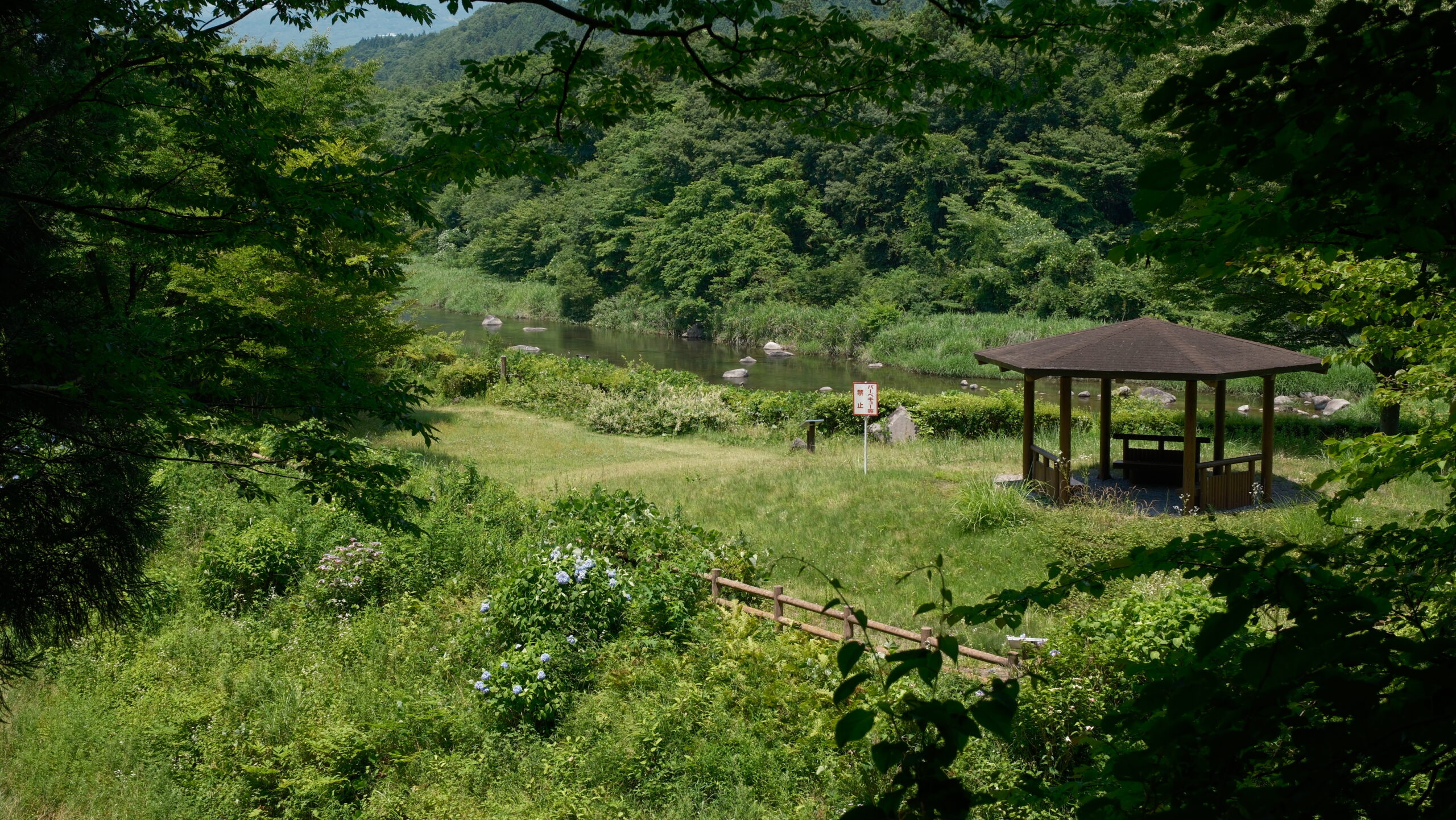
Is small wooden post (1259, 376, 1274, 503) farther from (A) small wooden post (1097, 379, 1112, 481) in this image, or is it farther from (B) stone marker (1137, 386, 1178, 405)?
(B) stone marker (1137, 386, 1178, 405)

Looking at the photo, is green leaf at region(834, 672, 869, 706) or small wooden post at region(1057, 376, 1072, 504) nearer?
green leaf at region(834, 672, 869, 706)

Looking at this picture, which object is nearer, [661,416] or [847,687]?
[847,687]

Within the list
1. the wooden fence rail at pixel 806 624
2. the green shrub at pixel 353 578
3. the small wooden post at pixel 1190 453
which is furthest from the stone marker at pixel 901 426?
the green shrub at pixel 353 578

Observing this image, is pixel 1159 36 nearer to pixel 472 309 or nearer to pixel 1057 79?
pixel 1057 79

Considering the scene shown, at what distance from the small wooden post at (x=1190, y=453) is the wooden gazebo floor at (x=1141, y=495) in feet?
0.68

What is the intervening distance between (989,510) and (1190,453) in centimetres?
269

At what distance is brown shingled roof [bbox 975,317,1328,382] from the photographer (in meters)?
11.6

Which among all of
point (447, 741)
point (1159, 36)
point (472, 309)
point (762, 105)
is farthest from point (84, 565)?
point (472, 309)

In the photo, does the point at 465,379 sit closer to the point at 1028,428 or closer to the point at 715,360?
the point at 715,360

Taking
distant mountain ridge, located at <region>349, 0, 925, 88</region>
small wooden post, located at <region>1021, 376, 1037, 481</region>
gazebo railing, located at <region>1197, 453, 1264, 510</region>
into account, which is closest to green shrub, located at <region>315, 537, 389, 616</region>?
small wooden post, located at <region>1021, 376, 1037, 481</region>

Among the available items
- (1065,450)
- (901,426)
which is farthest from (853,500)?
→ (901,426)

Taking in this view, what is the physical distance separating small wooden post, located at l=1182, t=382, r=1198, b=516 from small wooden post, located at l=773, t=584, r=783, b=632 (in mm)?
6116

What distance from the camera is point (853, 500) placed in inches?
494

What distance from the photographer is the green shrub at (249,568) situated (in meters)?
9.70
